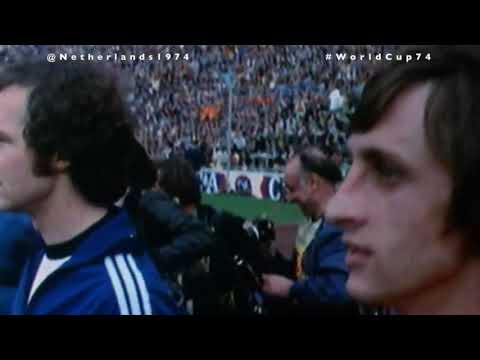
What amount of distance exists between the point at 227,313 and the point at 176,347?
0.21 m

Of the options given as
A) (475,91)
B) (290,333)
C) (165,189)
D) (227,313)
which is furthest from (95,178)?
(475,91)

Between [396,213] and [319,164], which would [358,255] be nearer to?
[396,213]

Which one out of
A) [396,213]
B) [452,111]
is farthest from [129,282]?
[452,111]

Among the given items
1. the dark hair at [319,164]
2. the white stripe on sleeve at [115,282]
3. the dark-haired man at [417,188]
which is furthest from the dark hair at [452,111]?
the white stripe on sleeve at [115,282]

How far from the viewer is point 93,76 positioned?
2535 mm

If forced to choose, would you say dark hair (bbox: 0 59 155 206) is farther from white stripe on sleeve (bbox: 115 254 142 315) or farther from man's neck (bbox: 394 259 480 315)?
man's neck (bbox: 394 259 480 315)

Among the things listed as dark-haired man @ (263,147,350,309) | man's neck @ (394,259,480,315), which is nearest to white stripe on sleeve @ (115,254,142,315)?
dark-haired man @ (263,147,350,309)

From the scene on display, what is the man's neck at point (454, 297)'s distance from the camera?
210 centimetres

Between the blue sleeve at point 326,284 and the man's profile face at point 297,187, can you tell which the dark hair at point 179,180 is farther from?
the blue sleeve at point 326,284

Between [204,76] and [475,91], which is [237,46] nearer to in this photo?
[204,76]

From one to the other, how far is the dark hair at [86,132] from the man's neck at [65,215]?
1.2 inches

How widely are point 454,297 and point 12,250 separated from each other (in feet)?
4.35

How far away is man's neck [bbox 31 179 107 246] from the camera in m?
2.51

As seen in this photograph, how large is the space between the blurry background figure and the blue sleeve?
0.82 m
